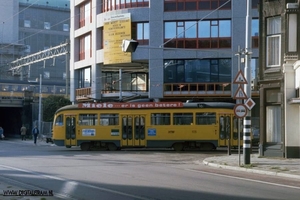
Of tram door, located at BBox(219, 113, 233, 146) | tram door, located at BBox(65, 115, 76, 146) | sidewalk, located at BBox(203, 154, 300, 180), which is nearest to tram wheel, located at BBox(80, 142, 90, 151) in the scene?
tram door, located at BBox(65, 115, 76, 146)

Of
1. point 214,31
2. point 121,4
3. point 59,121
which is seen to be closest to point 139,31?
point 121,4

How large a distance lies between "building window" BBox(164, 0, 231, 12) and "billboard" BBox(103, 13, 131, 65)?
384 centimetres

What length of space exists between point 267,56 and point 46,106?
37.8 metres

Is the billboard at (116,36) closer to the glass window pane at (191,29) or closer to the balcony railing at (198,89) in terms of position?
the balcony railing at (198,89)

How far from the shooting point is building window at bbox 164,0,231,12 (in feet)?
155

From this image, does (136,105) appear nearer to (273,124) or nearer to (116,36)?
(273,124)

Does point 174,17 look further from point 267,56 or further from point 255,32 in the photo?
point 267,56

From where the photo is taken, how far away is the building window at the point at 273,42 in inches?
1078

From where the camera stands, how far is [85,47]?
182 ft

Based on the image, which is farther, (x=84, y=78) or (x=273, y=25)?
(x=84, y=78)

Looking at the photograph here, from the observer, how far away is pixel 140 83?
181ft

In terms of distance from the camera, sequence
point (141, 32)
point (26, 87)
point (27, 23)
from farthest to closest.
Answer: point (27, 23) → point (26, 87) → point (141, 32)

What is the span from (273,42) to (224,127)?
8413 mm

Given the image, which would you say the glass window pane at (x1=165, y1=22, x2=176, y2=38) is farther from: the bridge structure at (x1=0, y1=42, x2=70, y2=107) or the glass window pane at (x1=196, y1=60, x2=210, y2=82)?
the bridge structure at (x1=0, y1=42, x2=70, y2=107)
